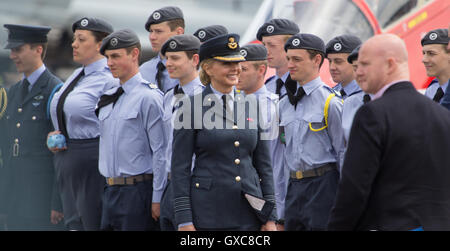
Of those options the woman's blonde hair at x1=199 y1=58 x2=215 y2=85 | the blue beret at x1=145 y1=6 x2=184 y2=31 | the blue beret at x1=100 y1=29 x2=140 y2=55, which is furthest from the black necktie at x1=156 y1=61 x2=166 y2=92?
the woman's blonde hair at x1=199 y1=58 x2=215 y2=85

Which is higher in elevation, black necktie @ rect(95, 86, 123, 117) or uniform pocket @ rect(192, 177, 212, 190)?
black necktie @ rect(95, 86, 123, 117)

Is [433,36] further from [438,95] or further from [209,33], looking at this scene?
[209,33]

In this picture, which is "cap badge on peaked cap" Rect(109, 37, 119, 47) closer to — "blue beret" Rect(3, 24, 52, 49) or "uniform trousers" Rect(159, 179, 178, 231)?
"uniform trousers" Rect(159, 179, 178, 231)

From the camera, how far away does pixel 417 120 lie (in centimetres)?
289

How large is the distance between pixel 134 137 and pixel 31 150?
50.4 inches

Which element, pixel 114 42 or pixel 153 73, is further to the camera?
pixel 153 73

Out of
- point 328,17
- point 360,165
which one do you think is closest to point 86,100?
point 360,165

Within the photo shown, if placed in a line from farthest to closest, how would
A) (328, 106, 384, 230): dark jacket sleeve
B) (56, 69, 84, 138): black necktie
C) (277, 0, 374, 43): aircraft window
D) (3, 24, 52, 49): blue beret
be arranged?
1. (277, 0, 374, 43): aircraft window
2. (3, 24, 52, 49): blue beret
3. (56, 69, 84, 138): black necktie
4. (328, 106, 384, 230): dark jacket sleeve

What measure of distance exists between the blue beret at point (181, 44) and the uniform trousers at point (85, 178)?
2.68 feet

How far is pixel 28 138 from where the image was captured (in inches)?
209

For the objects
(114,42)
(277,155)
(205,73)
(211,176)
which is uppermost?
(114,42)

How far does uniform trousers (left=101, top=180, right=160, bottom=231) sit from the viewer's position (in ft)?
14.2

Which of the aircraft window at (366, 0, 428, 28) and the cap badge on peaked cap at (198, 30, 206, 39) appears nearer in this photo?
the cap badge on peaked cap at (198, 30, 206, 39)

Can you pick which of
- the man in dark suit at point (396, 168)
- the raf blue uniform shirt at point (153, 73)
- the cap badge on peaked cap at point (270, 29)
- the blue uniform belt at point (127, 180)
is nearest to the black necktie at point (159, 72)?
the raf blue uniform shirt at point (153, 73)
